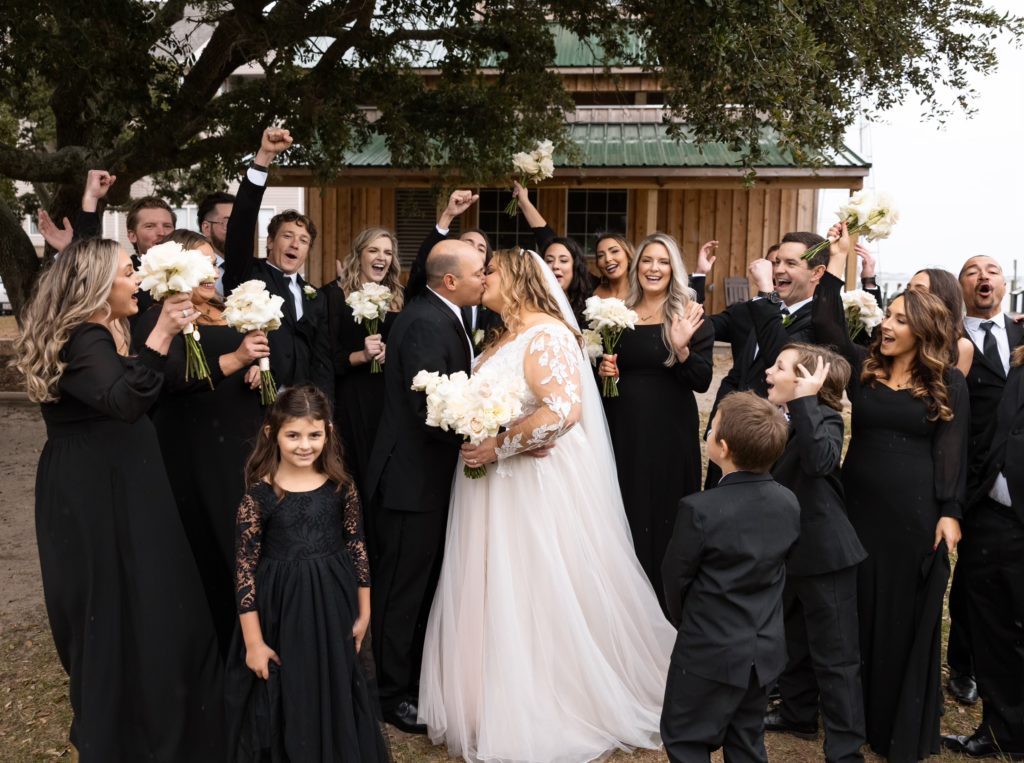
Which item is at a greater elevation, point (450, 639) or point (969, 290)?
point (969, 290)

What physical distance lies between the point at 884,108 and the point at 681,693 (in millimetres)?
8392

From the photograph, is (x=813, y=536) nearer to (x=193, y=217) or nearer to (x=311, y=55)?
(x=311, y=55)

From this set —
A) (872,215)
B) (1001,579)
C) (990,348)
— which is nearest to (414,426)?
(872,215)

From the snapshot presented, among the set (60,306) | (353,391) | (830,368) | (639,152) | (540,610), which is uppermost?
(639,152)

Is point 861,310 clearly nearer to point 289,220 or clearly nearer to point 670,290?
point 670,290

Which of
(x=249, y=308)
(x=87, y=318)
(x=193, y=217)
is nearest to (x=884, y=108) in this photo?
(x=249, y=308)

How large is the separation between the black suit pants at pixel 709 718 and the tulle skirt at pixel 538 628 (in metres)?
0.81

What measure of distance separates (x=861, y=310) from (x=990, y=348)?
76 centimetres

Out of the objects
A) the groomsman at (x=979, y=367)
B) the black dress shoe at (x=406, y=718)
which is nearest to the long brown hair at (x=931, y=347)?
the groomsman at (x=979, y=367)

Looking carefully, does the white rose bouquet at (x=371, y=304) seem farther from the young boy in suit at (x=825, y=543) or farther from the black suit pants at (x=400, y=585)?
the young boy in suit at (x=825, y=543)

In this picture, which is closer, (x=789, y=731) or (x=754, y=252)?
(x=789, y=731)

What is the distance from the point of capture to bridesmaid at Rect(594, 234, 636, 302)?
604cm

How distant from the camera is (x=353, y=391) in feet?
20.3

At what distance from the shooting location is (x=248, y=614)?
377 centimetres
